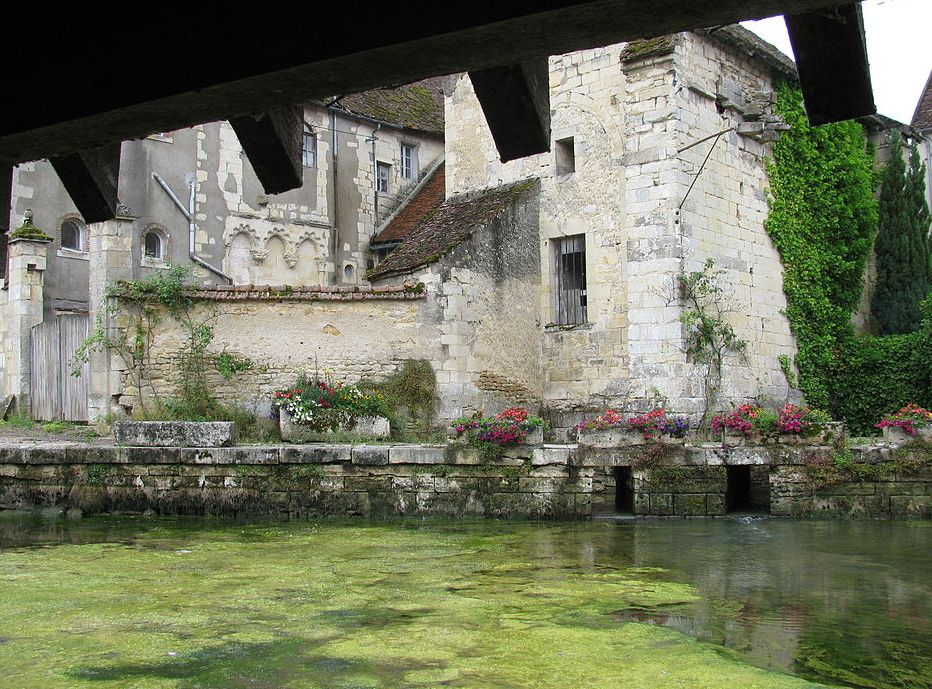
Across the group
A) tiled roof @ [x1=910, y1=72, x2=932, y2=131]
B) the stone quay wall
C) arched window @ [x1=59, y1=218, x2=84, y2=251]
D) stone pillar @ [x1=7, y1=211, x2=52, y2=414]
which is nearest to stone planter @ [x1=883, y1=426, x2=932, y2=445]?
the stone quay wall

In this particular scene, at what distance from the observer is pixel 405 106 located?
23859 millimetres

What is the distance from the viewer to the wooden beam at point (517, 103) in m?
2.69

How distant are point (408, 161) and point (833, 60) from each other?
21.6m

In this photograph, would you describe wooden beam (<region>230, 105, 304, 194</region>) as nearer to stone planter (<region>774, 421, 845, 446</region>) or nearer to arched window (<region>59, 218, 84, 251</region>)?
stone planter (<region>774, 421, 845, 446</region>)

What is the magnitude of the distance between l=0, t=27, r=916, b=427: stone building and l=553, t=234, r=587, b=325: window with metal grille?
1.1 inches

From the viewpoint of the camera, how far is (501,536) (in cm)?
1045

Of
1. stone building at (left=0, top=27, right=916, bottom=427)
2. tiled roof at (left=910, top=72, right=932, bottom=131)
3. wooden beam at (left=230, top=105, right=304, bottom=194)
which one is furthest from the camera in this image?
tiled roof at (left=910, top=72, right=932, bottom=131)

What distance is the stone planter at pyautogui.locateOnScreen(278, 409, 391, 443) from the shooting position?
13180 millimetres

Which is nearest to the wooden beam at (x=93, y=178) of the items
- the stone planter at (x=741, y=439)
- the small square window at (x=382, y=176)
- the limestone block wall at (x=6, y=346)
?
the stone planter at (x=741, y=439)

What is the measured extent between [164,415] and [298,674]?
9039mm

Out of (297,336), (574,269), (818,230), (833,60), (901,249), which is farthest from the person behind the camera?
(901,249)

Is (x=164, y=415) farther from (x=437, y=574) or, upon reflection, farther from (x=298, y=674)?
(x=298, y=674)

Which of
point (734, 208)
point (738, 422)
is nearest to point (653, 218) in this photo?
point (734, 208)

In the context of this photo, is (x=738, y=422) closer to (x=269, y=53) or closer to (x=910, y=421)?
(x=910, y=421)
